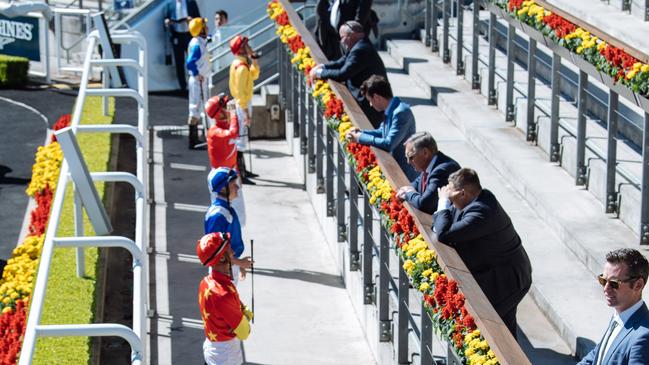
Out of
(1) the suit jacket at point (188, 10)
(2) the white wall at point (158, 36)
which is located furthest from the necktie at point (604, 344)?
(2) the white wall at point (158, 36)

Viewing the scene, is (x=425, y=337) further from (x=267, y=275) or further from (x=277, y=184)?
(x=277, y=184)

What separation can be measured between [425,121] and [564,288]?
5.94m

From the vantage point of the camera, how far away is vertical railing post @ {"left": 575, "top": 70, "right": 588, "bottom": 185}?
13820mm

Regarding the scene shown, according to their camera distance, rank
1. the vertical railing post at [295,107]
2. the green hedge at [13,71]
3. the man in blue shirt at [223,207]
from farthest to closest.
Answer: the green hedge at [13,71] < the vertical railing post at [295,107] < the man in blue shirt at [223,207]

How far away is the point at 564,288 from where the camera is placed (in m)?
11.7

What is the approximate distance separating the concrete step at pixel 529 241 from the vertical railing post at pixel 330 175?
136 centimetres

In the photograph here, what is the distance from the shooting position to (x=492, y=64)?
56.5 feet

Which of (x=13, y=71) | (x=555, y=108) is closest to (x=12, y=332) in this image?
(x=555, y=108)

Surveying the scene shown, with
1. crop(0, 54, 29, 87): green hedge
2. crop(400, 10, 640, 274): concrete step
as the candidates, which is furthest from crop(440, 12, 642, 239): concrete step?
crop(0, 54, 29, 87): green hedge

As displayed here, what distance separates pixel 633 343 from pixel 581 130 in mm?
6546

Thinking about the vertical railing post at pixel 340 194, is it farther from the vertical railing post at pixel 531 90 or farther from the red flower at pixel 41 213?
the red flower at pixel 41 213

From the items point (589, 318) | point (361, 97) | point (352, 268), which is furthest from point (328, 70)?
point (589, 318)

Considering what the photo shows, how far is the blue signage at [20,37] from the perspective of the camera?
27.7 m

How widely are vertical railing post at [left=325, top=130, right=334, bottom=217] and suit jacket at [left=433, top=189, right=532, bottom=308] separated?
5375 mm
